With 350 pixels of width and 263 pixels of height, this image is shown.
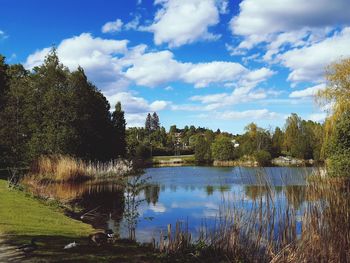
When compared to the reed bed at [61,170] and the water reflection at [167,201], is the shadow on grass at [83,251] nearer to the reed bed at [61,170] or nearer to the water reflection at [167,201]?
the water reflection at [167,201]

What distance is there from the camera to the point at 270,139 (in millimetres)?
66125

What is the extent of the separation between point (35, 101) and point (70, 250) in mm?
25944

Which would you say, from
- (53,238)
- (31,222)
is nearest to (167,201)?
(31,222)

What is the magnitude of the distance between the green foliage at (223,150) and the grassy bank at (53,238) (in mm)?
63674

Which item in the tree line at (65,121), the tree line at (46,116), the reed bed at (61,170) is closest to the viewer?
the tree line at (65,121)

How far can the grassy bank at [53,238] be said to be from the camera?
22.9 ft

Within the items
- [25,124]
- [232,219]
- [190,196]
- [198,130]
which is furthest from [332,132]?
[198,130]

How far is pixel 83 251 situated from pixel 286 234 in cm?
363

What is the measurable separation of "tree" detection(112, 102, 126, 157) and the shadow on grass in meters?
37.0

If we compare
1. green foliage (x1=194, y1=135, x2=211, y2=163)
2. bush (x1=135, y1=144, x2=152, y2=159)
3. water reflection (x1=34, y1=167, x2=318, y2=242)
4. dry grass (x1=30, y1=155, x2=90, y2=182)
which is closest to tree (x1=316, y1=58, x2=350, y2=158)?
water reflection (x1=34, y1=167, x2=318, y2=242)

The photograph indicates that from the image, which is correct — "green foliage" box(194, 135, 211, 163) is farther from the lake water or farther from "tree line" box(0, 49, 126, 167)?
Answer: the lake water

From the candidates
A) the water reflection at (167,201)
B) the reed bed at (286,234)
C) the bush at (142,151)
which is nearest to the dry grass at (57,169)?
the water reflection at (167,201)

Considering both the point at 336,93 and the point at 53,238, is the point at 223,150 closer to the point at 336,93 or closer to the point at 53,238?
the point at 336,93

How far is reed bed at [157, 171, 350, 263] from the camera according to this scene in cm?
667
